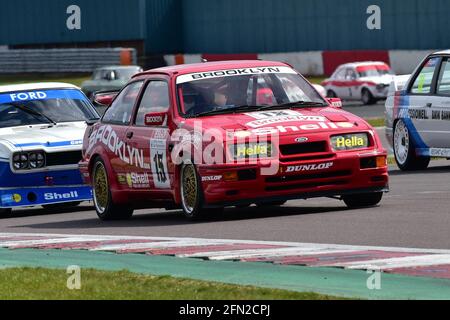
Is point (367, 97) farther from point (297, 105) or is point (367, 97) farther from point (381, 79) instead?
point (297, 105)

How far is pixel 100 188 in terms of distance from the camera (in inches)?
569

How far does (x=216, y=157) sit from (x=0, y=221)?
3964mm

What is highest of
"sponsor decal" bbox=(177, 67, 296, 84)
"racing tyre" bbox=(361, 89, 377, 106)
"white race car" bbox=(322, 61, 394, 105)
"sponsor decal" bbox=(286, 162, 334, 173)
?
"sponsor decal" bbox=(177, 67, 296, 84)

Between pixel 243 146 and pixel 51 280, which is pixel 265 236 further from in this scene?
pixel 51 280

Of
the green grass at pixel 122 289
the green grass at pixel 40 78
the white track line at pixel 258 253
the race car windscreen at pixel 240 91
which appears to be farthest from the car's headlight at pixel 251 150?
the green grass at pixel 40 78

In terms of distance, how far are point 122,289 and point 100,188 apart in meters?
5.93

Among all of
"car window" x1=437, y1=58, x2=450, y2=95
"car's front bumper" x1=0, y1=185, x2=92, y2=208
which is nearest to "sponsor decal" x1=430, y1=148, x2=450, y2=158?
"car window" x1=437, y1=58, x2=450, y2=95

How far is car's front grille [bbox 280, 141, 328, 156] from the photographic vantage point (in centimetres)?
1246

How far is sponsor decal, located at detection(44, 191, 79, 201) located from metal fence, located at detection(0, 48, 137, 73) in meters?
35.7

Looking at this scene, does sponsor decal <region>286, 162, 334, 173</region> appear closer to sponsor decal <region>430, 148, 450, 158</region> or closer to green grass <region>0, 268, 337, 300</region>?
green grass <region>0, 268, 337, 300</region>

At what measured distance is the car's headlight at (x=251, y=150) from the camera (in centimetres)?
1237

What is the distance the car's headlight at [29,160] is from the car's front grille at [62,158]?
8 cm

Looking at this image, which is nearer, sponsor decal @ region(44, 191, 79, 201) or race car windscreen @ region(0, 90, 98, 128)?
sponsor decal @ region(44, 191, 79, 201)

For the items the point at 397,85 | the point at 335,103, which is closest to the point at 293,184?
the point at 335,103
